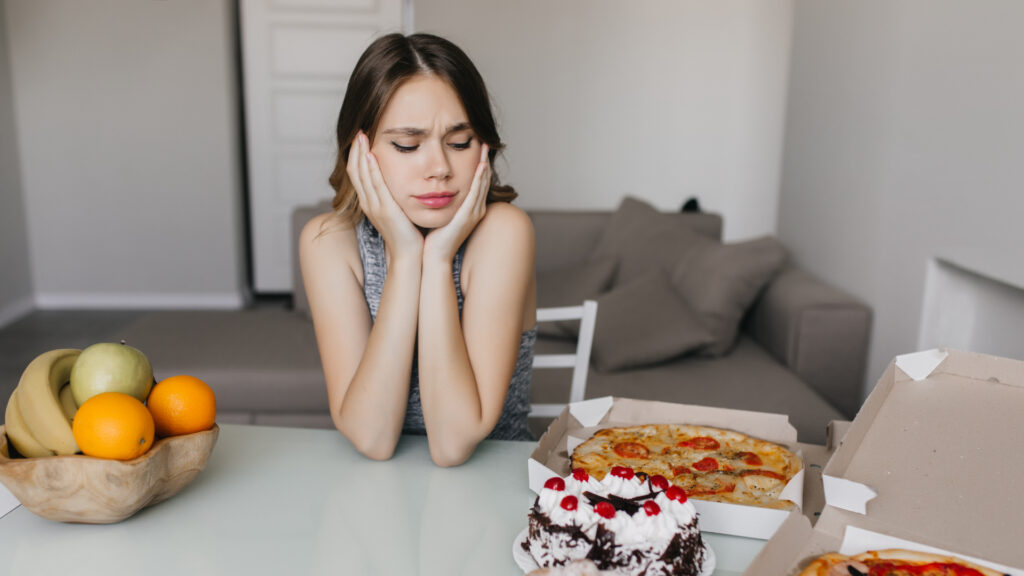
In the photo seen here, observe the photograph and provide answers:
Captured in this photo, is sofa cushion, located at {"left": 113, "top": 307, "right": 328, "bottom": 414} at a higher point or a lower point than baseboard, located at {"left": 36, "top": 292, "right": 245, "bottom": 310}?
higher

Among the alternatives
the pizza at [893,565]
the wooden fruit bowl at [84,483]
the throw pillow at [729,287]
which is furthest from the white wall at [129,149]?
the pizza at [893,565]

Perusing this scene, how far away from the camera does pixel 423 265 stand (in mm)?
1171

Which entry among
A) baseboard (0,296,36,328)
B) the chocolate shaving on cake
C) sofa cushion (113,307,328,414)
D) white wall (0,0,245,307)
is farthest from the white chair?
baseboard (0,296,36,328)

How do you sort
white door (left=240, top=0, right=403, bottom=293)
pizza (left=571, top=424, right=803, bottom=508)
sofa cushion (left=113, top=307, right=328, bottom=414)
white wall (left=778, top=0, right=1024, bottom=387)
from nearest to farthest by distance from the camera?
pizza (left=571, top=424, right=803, bottom=508)
white wall (left=778, top=0, right=1024, bottom=387)
sofa cushion (left=113, top=307, right=328, bottom=414)
white door (left=240, top=0, right=403, bottom=293)

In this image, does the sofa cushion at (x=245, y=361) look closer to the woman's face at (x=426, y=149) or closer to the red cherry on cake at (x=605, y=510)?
the woman's face at (x=426, y=149)

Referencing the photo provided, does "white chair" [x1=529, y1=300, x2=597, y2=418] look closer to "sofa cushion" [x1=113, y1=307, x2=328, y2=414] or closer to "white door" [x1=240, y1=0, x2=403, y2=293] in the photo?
"sofa cushion" [x1=113, y1=307, x2=328, y2=414]

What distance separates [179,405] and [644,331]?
1834 mm

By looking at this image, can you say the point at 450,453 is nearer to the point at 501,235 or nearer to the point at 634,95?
the point at 501,235

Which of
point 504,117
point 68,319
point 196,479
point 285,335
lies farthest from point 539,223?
point 68,319

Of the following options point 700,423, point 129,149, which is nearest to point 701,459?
point 700,423

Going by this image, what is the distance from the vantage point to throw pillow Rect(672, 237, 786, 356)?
2631mm

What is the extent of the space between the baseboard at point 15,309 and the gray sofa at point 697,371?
2.44 m

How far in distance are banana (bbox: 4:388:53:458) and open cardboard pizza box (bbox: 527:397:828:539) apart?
0.54 m

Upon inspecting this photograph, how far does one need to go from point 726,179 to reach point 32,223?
4.22 metres
